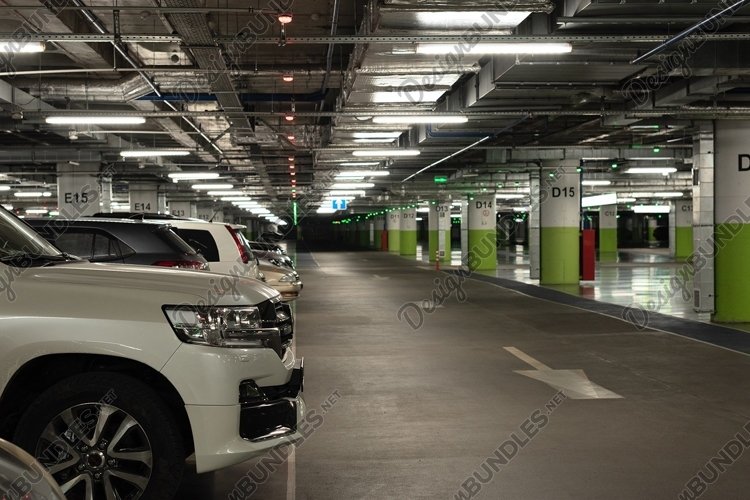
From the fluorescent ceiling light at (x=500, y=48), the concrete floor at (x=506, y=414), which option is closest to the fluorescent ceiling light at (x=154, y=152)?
the concrete floor at (x=506, y=414)

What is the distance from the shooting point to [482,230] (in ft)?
139

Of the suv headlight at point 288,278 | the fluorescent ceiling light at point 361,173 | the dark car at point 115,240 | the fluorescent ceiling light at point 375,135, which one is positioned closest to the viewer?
the dark car at point 115,240

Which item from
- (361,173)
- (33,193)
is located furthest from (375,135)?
(33,193)

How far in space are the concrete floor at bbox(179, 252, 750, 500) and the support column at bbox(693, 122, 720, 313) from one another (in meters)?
2.88

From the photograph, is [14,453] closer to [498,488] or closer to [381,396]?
[498,488]

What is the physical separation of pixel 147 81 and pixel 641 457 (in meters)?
9.73

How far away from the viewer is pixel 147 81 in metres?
13.3

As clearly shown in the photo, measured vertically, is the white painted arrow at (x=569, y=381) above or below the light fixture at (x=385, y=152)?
below

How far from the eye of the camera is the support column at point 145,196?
124 ft

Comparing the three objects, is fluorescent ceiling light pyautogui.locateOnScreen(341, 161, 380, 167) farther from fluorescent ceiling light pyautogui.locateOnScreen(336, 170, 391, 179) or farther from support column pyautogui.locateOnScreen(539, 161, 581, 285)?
support column pyautogui.locateOnScreen(539, 161, 581, 285)

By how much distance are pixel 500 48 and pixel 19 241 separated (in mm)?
6343

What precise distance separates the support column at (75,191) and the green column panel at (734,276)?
740 inches

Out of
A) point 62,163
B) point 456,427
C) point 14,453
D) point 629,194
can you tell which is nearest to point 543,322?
point 456,427

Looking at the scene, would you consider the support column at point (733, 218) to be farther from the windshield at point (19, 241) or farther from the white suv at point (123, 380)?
the windshield at point (19, 241)
